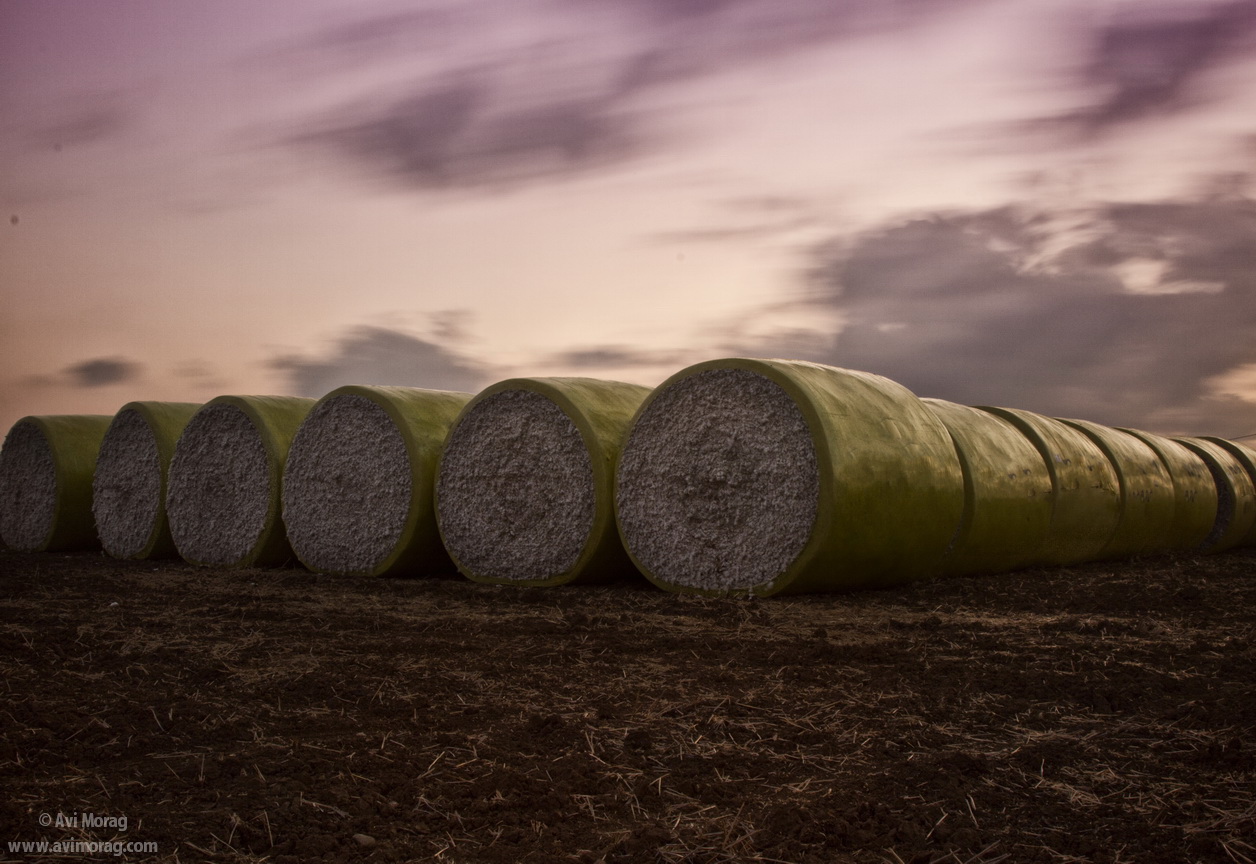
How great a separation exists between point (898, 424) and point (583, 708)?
145 inches

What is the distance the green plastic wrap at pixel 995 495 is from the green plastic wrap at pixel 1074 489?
0.16 metres

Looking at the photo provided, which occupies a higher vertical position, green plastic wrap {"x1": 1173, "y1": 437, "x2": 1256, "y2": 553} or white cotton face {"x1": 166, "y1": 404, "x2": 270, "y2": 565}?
white cotton face {"x1": 166, "y1": 404, "x2": 270, "y2": 565}

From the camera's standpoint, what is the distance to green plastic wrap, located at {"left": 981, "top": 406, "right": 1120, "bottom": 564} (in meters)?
8.70

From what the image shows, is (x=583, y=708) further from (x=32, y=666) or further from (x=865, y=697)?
(x=32, y=666)

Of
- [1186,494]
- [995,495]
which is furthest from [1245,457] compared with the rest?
[995,495]

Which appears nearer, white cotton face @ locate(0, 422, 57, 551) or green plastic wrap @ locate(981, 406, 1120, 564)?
green plastic wrap @ locate(981, 406, 1120, 564)

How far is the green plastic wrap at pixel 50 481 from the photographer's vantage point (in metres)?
11.1

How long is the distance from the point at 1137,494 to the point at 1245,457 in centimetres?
521

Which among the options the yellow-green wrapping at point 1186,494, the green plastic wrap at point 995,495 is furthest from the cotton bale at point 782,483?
the yellow-green wrapping at point 1186,494

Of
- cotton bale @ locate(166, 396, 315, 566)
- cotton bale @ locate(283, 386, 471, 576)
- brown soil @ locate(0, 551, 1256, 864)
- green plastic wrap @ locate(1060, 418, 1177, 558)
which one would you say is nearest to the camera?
brown soil @ locate(0, 551, 1256, 864)

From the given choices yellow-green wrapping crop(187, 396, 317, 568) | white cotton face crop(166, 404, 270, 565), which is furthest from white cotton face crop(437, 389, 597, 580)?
white cotton face crop(166, 404, 270, 565)

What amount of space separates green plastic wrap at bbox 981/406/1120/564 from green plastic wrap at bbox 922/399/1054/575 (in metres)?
0.16

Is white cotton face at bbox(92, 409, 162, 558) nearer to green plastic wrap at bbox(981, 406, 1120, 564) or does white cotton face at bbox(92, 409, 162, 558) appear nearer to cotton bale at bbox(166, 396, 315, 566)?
cotton bale at bbox(166, 396, 315, 566)

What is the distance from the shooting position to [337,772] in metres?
3.02
